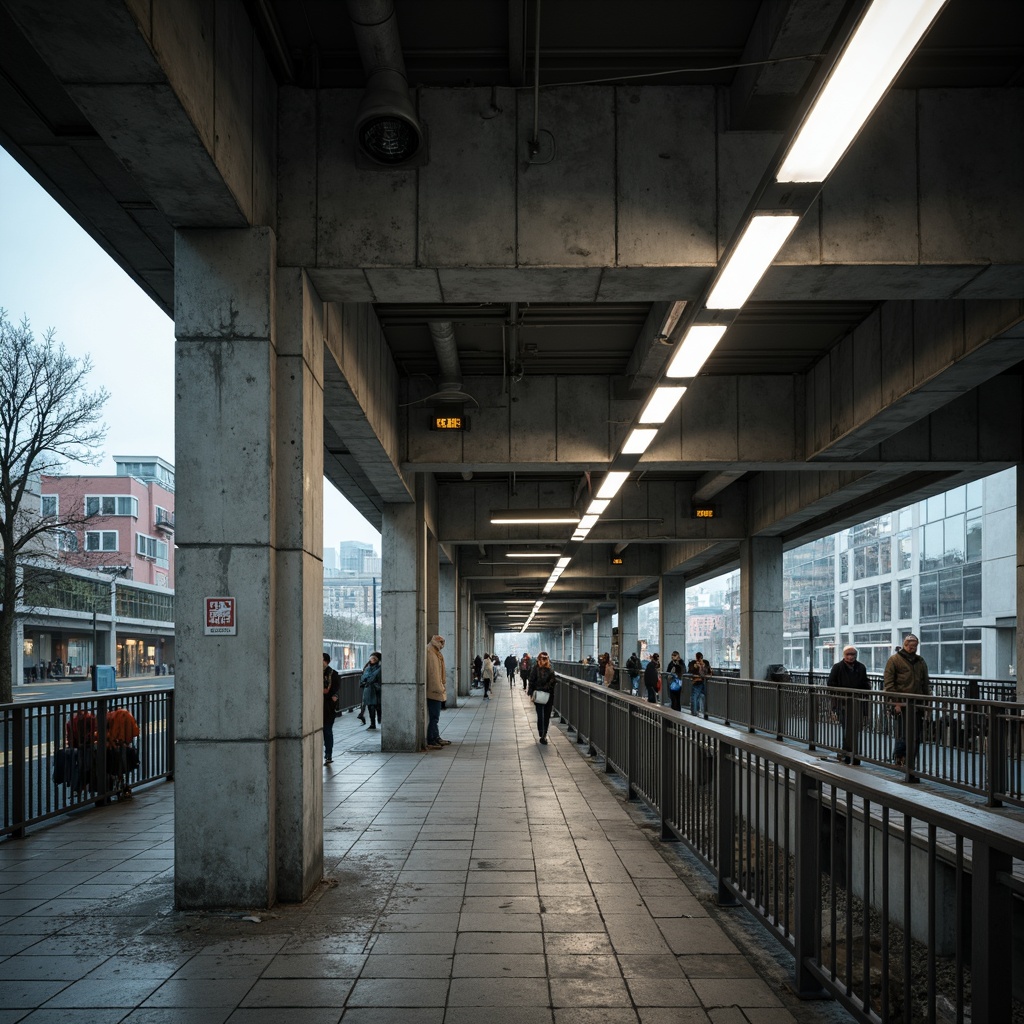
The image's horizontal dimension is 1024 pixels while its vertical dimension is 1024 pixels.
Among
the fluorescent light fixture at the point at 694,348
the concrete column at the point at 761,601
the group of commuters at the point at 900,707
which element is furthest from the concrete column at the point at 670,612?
the fluorescent light fixture at the point at 694,348

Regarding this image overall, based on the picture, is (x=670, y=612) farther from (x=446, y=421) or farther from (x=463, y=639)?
(x=446, y=421)

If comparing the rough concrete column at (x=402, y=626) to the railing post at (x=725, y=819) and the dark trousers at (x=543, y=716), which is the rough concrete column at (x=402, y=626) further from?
the railing post at (x=725, y=819)

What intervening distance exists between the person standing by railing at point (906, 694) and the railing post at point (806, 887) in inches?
298

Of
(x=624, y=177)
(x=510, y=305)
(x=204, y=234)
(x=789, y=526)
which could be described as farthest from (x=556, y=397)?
(x=789, y=526)

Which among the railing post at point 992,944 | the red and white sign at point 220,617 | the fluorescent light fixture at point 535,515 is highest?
the fluorescent light fixture at point 535,515

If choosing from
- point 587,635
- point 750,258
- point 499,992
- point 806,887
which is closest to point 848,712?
point 750,258

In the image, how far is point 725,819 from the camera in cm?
660

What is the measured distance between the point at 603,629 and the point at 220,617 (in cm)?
5547

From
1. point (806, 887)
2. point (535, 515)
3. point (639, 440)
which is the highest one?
point (639, 440)

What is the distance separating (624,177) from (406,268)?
1.76 metres

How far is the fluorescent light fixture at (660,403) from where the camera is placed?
1053 cm

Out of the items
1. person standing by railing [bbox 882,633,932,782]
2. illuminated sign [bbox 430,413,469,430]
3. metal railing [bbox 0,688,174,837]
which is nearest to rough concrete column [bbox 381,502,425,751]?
illuminated sign [bbox 430,413,469,430]

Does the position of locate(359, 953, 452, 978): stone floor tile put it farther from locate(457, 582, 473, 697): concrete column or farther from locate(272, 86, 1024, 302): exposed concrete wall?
locate(457, 582, 473, 697): concrete column

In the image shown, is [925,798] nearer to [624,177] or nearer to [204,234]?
[624,177]
